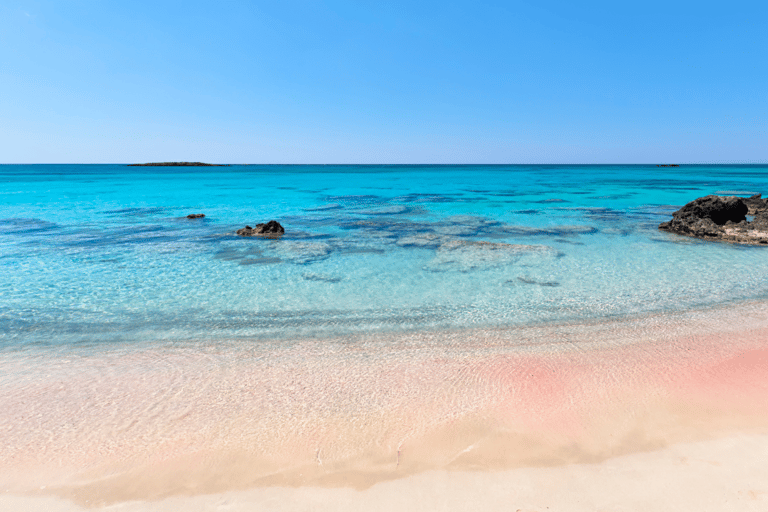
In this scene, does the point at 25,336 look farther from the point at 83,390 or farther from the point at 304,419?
the point at 304,419

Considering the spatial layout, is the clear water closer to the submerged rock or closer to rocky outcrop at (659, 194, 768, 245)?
the submerged rock

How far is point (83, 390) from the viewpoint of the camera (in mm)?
5352

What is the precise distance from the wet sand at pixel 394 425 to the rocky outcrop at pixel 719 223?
36.4ft

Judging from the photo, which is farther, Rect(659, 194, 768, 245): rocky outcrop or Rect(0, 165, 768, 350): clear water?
Rect(659, 194, 768, 245): rocky outcrop

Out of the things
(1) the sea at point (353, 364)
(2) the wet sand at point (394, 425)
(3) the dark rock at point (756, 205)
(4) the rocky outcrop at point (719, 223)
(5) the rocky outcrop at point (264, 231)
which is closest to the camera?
(2) the wet sand at point (394, 425)

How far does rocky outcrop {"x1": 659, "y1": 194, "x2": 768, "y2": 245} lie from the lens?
15273 mm

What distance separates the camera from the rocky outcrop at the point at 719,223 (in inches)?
601

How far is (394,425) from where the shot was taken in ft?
15.1

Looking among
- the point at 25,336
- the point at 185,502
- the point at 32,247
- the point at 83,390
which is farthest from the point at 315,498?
the point at 32,247

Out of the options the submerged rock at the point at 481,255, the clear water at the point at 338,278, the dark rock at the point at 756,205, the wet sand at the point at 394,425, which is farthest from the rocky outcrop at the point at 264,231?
the dark rock at the point at 756,205

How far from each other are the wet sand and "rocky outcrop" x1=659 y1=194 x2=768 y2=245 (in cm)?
1109

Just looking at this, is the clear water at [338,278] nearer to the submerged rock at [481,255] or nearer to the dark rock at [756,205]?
the submerged rock at [481,255]

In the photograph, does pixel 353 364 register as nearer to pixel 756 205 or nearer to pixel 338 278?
pixel 338 278

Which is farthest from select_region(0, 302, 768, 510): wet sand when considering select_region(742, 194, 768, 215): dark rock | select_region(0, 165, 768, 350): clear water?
select_region(742, 194, 768, 215): dark rock
